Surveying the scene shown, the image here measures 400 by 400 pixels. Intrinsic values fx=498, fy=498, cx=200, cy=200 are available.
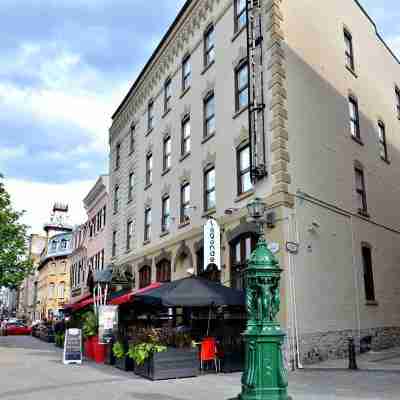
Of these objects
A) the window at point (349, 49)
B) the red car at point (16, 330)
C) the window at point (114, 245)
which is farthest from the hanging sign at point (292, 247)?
the red car at point (16, 330)

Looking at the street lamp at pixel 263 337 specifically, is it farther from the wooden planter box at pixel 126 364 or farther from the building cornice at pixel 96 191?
the building cornice at pixel 96 191

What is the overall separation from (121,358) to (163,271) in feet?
24.4

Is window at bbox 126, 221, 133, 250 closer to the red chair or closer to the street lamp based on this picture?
the red chair

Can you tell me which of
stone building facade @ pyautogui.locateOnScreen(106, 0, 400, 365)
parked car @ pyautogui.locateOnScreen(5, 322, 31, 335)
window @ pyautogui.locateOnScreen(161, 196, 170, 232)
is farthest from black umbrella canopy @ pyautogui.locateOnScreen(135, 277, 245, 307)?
parked car @ pyautogui.locateOnScreen(5, 322, 31, 335)

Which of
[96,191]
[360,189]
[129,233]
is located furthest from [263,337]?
[96,191]

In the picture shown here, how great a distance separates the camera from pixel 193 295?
12672 mm

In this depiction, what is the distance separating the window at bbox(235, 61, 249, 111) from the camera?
16938 millimetres

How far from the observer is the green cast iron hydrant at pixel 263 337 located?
6.44 meters

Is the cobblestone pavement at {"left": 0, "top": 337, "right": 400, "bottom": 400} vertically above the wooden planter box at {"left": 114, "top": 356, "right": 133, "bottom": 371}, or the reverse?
the wooden planter box at {"left": 114, "top": 356, "right": 133, "bottom": 371}

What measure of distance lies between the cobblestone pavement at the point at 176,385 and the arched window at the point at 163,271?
7.51 m

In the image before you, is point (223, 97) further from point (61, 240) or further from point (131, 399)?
point (61, 240)

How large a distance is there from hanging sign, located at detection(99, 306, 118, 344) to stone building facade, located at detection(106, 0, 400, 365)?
2.90 metres

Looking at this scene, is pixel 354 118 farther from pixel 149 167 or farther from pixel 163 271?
pixel 149 167

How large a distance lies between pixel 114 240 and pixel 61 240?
4301 centimetres
